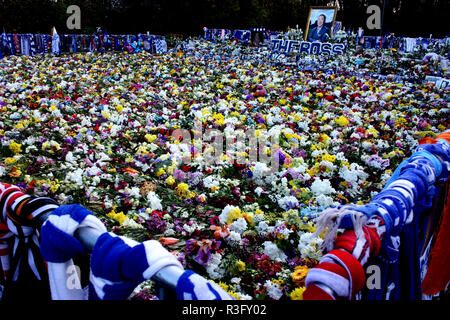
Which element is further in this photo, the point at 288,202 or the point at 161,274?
the point at 288,202

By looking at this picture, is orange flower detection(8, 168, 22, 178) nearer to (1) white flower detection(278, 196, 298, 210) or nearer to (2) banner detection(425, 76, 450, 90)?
(1) white flower detection(278, 196, 298, 210)

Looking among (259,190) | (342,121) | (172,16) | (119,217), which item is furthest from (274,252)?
(172,16)

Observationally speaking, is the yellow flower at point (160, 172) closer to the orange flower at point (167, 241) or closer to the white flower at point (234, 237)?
the orange flower at point (167, 241)

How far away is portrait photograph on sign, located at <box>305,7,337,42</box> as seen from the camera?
16344mm

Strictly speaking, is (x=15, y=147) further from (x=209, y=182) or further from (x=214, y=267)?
(x=214, y=267)

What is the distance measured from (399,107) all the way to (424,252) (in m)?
6.65

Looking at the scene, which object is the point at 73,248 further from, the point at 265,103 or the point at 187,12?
the point at 187,12

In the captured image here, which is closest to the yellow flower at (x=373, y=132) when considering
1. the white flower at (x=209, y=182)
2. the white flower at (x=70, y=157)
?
the white flower at (x=209, y=182)

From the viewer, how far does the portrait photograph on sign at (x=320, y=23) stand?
16344 mm

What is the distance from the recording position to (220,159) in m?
4.55

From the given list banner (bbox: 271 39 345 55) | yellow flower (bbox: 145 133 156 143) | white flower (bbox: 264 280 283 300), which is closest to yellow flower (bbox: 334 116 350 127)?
yellow flower (bbox: 145 133 156 143)

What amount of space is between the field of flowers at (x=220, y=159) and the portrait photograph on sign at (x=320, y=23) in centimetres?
820

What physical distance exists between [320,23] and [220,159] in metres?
15.1
